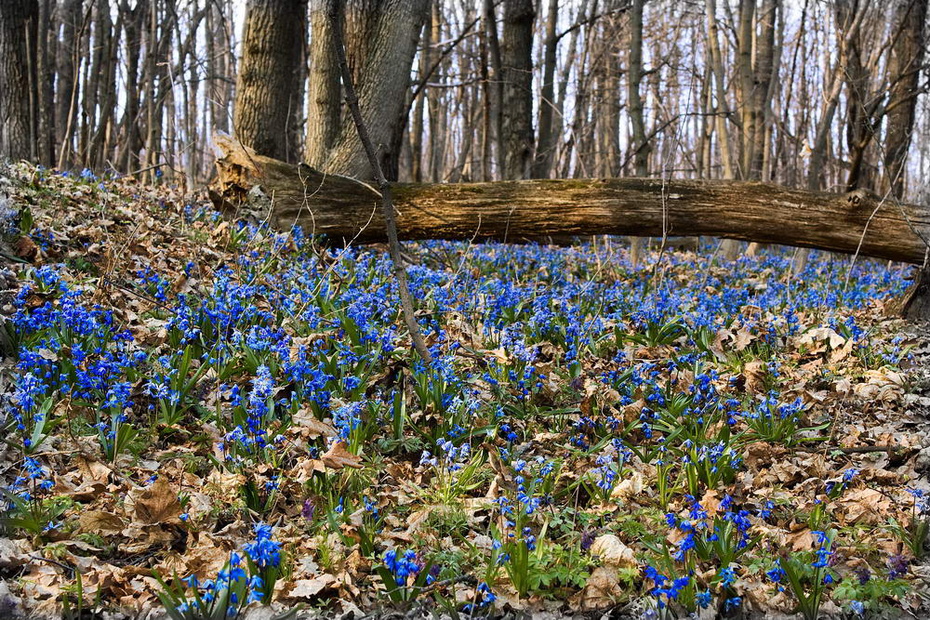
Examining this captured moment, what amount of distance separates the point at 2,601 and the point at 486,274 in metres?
5.16

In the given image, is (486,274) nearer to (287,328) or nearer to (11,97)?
(287,328)

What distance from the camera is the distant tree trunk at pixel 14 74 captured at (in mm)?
8055

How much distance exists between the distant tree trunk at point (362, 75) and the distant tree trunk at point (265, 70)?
52cm

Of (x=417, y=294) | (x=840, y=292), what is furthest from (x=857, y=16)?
(x=417, y=294)

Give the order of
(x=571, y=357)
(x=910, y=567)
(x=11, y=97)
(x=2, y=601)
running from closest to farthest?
(x=2, y=601) → (x=910, y=567) → (x=571, y=357) → (x=11, y=97)

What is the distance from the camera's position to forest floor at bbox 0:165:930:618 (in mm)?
2371

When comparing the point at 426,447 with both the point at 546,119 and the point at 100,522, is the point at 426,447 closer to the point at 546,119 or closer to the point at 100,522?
the point at 100,522

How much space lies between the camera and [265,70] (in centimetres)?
762

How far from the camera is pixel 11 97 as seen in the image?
8227 mm

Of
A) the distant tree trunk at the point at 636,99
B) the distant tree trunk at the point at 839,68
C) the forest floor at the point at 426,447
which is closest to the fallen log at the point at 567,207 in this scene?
the forest floor at the point at 426,447

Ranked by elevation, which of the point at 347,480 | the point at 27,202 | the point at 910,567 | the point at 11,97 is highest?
the point at 11,97

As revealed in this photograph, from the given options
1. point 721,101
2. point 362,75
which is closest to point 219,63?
point 721,101

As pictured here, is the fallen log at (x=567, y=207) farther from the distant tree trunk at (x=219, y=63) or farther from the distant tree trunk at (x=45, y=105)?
the distant tree trunk at (x=219, y=63)

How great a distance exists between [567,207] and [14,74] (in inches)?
269
